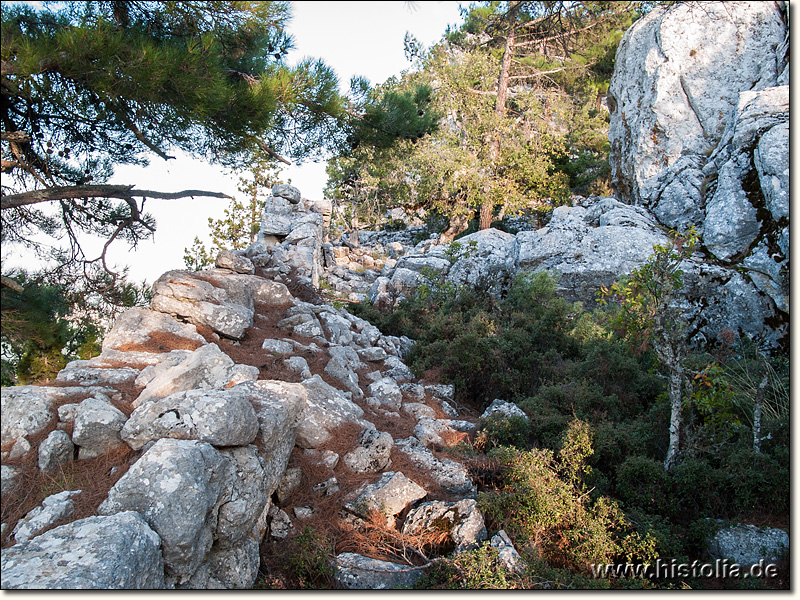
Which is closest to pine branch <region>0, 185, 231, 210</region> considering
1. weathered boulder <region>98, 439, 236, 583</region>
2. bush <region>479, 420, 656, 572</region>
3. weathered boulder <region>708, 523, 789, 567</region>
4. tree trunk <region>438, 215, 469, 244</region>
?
weathered boulder <region>98, 439, 236, 583</region>

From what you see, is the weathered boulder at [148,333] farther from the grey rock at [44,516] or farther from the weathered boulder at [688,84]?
the weathered boulder at [688,84]

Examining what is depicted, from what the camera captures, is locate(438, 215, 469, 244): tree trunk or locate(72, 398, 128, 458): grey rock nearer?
locate(72, 398, 128, 458): grey rock

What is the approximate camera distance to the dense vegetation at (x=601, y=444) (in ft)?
15.2

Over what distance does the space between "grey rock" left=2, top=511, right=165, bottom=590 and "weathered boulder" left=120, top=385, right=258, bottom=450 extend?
74 cm

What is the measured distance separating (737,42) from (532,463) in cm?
1437

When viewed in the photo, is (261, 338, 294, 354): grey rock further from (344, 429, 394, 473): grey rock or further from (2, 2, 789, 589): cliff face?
(344, 429, 394, 473): grey rock

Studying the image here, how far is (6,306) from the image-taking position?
459 centimetres

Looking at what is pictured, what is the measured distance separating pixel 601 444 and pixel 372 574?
11.0 ft

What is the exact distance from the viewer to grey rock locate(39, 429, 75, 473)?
146 inches

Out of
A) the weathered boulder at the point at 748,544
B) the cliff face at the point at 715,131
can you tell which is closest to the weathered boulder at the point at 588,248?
the cliff face at the point at 715,131

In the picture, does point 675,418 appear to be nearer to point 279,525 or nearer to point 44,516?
point 279,525

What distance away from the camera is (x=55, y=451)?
376cm

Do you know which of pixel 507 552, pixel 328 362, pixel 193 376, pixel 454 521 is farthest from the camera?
pixel 328 362

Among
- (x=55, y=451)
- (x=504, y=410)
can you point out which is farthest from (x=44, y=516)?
(x=504, y=410)
